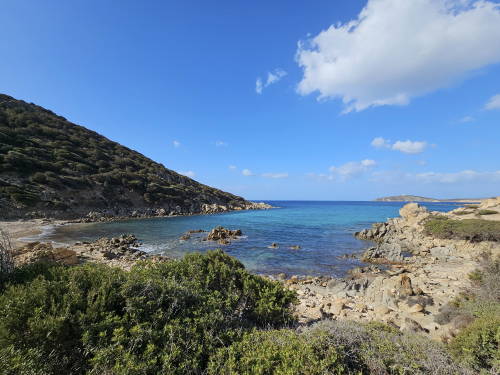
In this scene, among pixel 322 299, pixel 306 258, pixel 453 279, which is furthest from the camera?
pixel 306 258

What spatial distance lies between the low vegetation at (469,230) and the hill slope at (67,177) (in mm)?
45499

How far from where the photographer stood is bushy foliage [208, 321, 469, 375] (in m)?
3.03

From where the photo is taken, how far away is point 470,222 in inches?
797

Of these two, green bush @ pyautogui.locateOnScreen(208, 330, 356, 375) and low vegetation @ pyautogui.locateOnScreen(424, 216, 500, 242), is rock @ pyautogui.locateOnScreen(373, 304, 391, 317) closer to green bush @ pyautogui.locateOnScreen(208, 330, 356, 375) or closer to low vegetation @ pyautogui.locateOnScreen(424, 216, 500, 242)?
green bush @ pyautogui.locateOnScreen(208, 330, 356, 375)

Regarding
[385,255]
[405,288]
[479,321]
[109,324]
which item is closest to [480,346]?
[479,321]

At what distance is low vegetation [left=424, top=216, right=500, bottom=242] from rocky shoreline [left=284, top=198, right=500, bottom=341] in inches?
18.9

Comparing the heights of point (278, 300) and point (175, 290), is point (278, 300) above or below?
below

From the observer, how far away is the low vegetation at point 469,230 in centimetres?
1803

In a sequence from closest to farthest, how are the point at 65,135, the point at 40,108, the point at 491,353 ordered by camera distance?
the point at 491,353 < the point at 65,135 < the point at 40,108

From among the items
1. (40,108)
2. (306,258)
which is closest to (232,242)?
(306,258)

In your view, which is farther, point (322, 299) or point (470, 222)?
point (470, 222)

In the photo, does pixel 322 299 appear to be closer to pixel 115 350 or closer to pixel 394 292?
pixel 394 292

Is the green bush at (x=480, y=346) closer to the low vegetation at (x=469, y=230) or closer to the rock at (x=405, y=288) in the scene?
the rock at (x=405, y=288)

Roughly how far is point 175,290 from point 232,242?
64.7ft
